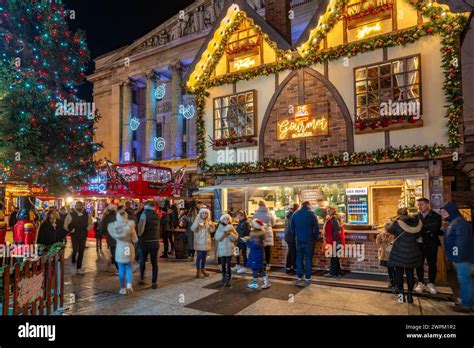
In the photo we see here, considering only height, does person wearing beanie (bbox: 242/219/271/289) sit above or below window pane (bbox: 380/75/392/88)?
below

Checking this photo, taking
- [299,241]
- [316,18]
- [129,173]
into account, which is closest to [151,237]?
[299,241]

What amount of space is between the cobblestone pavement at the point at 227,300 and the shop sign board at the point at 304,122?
474 centimetres

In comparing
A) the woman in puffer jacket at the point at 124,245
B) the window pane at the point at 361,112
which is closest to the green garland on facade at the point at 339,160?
the window pane at the point at 361,112

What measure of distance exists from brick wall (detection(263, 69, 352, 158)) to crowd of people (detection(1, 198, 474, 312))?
2.18 m

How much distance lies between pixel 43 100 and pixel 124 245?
516cm

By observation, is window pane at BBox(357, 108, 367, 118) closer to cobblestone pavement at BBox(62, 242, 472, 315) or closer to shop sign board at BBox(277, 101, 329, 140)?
shop sign board at BBox(277, 101, 329, 140)

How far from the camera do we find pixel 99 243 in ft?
50.4

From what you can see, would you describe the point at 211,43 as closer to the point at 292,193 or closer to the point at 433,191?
the point at 292,193

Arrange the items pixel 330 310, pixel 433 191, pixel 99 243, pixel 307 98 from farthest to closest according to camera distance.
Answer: pixel 99 243
pixel 307 98
pixel 433 191
pixel 330 310

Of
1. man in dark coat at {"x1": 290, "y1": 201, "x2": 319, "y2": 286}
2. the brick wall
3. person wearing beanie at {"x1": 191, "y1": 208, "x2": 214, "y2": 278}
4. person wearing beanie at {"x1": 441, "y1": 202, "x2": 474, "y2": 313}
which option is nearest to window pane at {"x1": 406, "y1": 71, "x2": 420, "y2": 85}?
the brick wall

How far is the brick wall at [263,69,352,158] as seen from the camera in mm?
10453

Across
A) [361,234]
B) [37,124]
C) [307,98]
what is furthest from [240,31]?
[361,234]

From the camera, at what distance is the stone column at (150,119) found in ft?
106

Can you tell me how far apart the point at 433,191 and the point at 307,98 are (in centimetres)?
457
